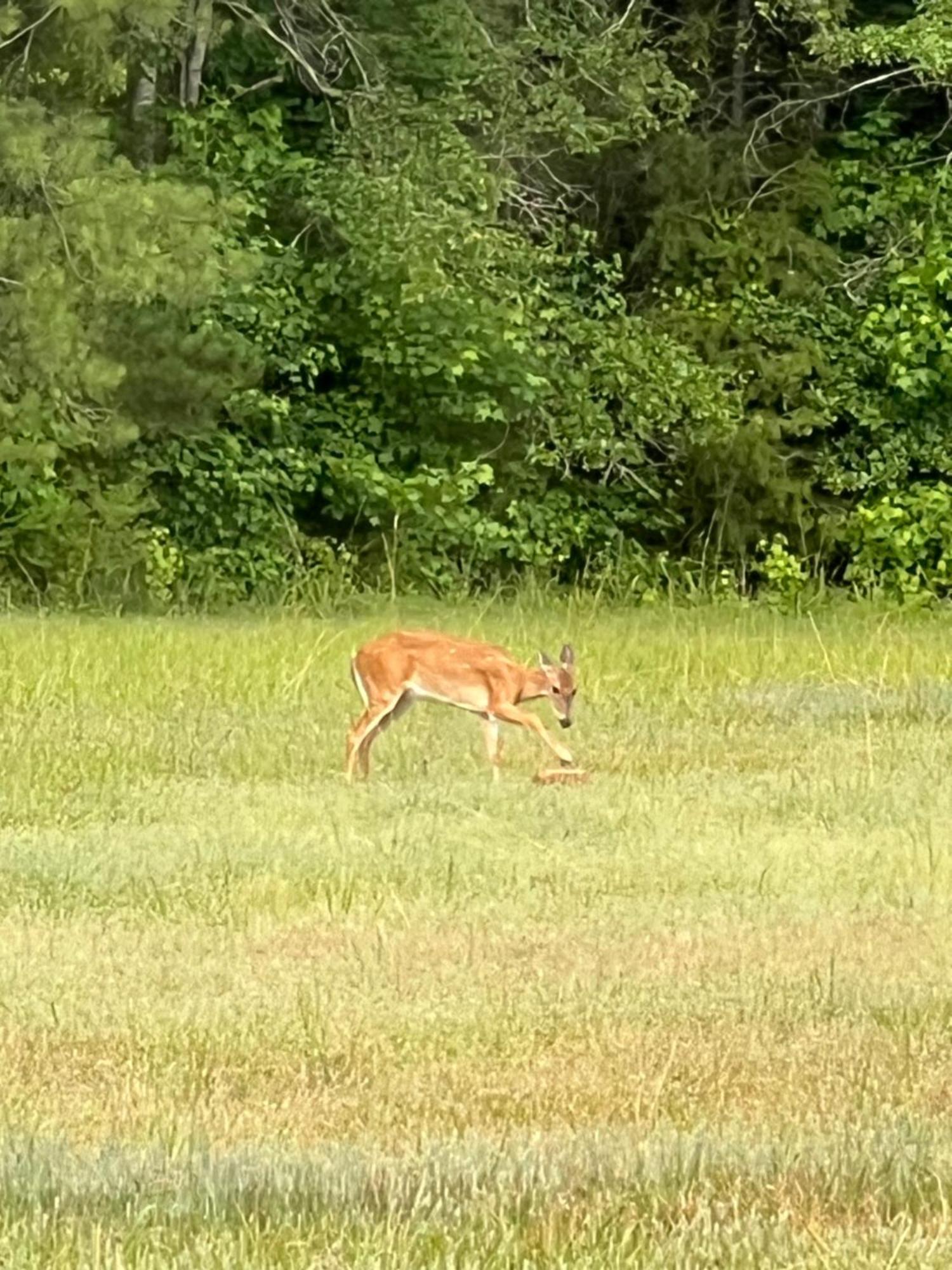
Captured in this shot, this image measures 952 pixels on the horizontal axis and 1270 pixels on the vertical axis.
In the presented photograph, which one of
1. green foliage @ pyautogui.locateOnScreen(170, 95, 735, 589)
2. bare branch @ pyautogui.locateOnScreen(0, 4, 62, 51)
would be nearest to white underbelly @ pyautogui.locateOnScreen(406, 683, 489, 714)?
bare branch @ pyautogui.locateOnScreen(0, 4, 62, 51)

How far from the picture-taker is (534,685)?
13.9 meters

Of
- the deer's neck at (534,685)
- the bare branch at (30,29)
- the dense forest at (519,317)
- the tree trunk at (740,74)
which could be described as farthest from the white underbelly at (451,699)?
the tree trunk at (740,74)

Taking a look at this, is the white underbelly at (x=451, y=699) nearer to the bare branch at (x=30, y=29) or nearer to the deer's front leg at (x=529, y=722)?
the deer's front leg at (x=529, y=722)

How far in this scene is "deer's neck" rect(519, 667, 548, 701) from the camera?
546 inches

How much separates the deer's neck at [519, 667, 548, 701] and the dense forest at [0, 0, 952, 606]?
11.0 metres

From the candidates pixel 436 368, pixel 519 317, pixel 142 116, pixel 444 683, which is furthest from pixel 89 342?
pixel 444 683

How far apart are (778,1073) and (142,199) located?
1604 centimetres

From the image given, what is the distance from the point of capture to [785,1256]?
5.77 meters

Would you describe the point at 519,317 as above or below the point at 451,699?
below

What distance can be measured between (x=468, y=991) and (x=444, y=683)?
16.4 feet

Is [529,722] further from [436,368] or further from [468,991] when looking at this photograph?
[436,368]

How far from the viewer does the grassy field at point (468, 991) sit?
606cm

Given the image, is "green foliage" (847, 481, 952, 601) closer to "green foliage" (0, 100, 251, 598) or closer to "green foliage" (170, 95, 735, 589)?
"green foliage" (170, 95, 735, 589)

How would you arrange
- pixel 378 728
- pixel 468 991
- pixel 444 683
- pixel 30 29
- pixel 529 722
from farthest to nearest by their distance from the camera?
pixel 30 29, pixel 378 728, pixel 444 683, pixel 529 722, pixel 468 991
